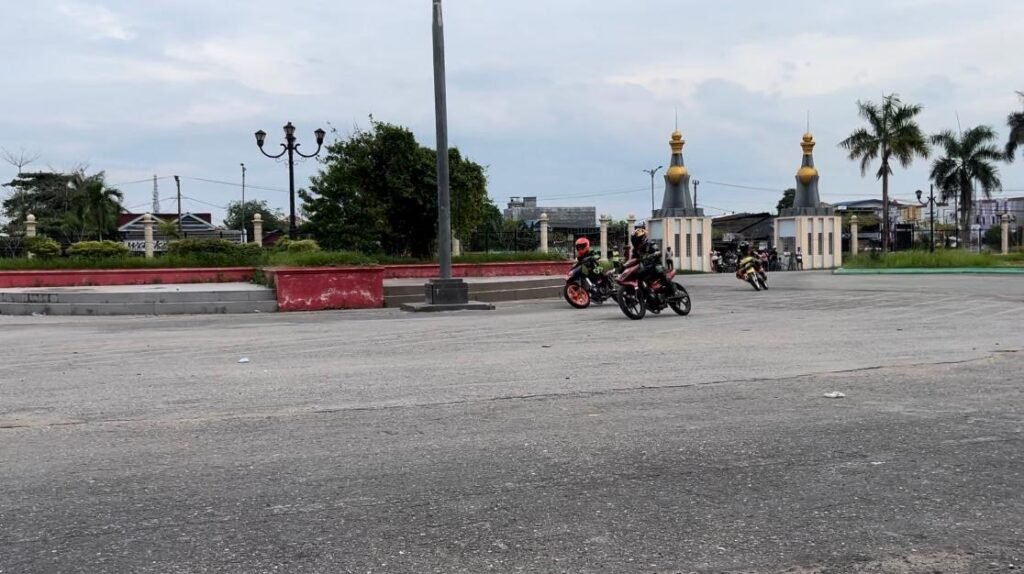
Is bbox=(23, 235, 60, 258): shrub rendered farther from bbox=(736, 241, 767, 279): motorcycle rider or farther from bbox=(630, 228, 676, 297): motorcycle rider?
bbox=(736, 241, 767, 279): motorcycle rider

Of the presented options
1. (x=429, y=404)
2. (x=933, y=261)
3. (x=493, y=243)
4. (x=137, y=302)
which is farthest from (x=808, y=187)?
(x=429, y=404)

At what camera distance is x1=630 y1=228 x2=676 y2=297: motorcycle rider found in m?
14.2

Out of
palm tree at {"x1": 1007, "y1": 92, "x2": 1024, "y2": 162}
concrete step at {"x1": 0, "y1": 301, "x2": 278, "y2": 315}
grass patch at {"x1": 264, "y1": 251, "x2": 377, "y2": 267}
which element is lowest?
concrete step at {"x1": 0, "y1": 301, "x2": 278, "y2": 315}

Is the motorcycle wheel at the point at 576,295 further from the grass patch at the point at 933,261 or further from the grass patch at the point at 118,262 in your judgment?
the grass patch at the point at 933,261

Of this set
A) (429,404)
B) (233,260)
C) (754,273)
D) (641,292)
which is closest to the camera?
(429,404)

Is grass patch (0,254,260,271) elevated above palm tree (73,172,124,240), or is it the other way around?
palm tree (73,172,124,240)

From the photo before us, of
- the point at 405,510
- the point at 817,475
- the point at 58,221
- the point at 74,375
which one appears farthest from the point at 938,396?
the point at 58,221

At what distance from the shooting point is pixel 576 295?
17.6 metres

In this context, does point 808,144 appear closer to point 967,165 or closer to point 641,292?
point 967,165

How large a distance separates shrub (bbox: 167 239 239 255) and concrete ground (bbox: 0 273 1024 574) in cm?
1433

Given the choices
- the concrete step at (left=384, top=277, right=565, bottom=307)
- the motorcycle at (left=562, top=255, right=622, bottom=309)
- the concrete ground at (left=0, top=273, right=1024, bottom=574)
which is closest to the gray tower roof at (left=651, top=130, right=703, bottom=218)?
the concrete step at (left=384, top=277, right=565, bottom=307)

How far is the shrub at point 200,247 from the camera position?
23.8 metres

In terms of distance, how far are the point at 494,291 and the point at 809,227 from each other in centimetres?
3943

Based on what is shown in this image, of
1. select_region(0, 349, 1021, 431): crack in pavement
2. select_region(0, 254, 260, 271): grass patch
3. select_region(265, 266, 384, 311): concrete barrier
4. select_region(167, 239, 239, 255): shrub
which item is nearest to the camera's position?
select_region(0, 349, 1021, 431): crack in pavement
